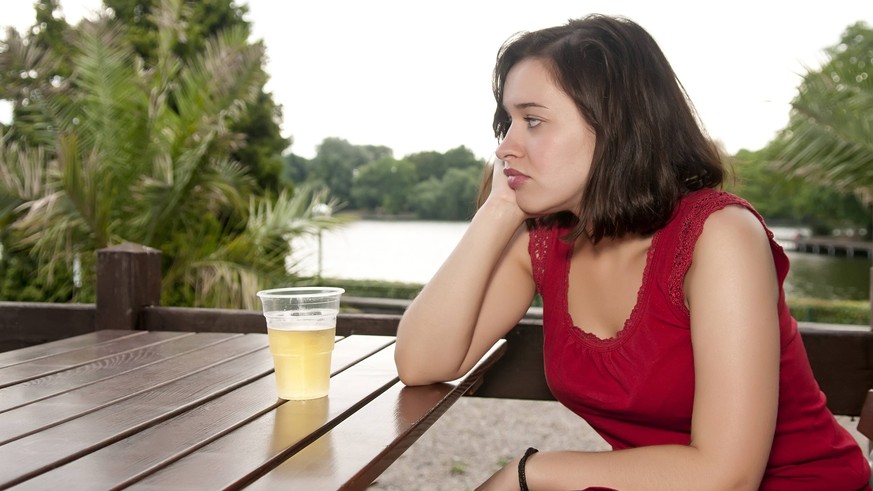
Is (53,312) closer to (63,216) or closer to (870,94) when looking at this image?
(63,216)

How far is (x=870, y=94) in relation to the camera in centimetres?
767

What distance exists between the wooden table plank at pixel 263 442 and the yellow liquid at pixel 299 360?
0.03 metres

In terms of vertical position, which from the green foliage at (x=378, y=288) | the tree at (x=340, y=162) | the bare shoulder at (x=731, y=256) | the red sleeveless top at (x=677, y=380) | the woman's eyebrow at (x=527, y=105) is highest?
the tree at (x=340, y=162)

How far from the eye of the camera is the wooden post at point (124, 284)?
2.29 meters

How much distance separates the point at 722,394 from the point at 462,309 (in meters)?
0.57

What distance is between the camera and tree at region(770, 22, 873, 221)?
778 cm

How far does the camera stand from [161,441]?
102 centimetres

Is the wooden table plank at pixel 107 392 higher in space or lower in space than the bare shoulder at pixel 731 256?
lower

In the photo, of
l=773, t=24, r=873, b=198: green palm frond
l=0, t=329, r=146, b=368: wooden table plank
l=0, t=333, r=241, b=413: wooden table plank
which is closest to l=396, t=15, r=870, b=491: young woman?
l=0, t=333, r=241, b=413: wooden table plank

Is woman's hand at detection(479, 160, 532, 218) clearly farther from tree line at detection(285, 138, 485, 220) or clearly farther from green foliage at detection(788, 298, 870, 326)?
green foliage at detection(788, 298, 870, 326)

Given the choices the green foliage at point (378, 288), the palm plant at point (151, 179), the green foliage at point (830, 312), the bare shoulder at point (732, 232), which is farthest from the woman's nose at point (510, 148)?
the green foliage at point (378, 288)

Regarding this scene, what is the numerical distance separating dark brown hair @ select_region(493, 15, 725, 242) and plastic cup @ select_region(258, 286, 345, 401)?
0.56 meters

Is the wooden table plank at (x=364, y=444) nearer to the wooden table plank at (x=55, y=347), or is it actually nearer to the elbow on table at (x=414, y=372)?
the elbow on table at (x=414, y=372)

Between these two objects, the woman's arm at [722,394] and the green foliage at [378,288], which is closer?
the woman's arm at [722,394]
